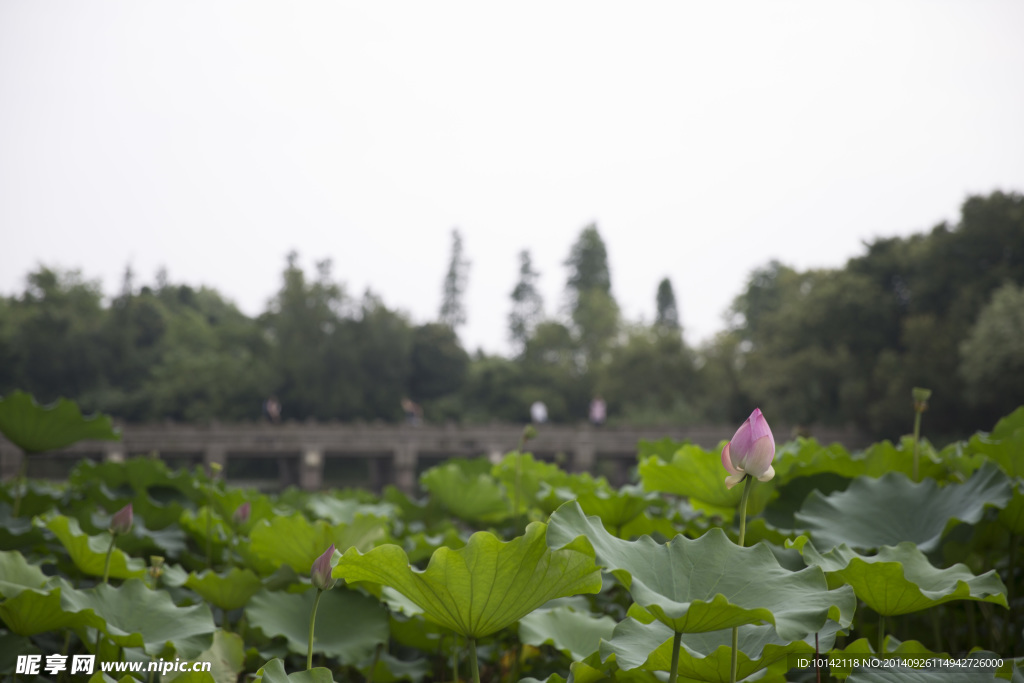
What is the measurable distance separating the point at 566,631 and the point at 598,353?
38.8 meters

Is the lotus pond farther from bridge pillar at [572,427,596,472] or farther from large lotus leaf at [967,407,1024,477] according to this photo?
bridge pillar at [572,427,596,472]

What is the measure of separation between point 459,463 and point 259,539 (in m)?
1.62

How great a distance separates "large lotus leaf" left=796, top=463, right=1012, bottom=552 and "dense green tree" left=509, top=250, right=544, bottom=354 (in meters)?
51.3

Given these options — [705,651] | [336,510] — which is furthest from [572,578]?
[336,510]

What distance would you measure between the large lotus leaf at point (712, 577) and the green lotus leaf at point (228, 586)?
→ 1.12 m

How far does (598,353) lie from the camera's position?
4025 centimetres

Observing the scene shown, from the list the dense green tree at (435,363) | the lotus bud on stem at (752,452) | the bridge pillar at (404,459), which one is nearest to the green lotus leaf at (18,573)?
the lotus bud on stem at (752,452)

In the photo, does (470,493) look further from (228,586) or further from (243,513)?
(228,586)

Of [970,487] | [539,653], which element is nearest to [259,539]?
[539,653]

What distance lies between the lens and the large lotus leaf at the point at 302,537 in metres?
2.06

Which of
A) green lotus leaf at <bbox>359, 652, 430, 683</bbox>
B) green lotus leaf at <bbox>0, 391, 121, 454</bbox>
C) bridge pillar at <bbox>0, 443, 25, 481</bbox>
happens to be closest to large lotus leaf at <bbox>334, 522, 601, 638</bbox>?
green lotus leaf at <bbox>359, 652, 430, 683</bbox>

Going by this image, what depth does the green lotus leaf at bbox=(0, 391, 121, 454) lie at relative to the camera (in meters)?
2.68

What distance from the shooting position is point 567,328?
4212 centimetres

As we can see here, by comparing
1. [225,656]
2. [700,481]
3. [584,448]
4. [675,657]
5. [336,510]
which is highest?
[700,481]
